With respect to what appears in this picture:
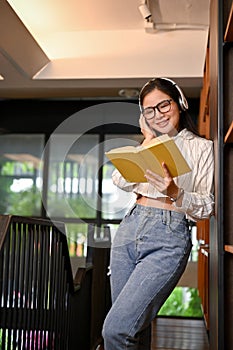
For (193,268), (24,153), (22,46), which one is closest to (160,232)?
(22,46)

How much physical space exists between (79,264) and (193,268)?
121cm

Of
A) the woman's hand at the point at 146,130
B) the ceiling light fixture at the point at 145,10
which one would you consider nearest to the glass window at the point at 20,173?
the ceiling light fixture at the point at 145,10

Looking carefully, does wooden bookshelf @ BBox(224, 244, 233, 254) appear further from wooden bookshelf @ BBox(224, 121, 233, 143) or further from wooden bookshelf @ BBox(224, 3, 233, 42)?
wooden bookshelf @ BBox(224, 3, 233, 42)

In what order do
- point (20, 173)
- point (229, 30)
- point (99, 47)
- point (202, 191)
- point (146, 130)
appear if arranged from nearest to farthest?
point (202, 191), point (146, 130), point (229, 30), point (99, 47), point (20, 173)

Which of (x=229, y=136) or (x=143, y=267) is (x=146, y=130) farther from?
(x=143, y=267)

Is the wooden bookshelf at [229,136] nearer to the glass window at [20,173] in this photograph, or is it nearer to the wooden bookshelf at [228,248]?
the wooden bookshelf at [228,248]

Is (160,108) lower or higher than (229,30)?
lower

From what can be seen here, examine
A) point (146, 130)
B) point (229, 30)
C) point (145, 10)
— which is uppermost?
point (145, 10)

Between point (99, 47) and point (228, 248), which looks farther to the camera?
point (99, 47)

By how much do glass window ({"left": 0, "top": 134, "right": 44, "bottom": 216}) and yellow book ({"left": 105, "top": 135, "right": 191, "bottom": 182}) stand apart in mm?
4513

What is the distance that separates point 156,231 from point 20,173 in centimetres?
469

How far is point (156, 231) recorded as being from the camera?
1.58 meters

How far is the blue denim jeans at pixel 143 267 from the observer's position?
1.55m

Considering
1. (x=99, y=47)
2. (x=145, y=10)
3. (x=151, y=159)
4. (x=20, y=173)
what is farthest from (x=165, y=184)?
(x=20, y=173)
